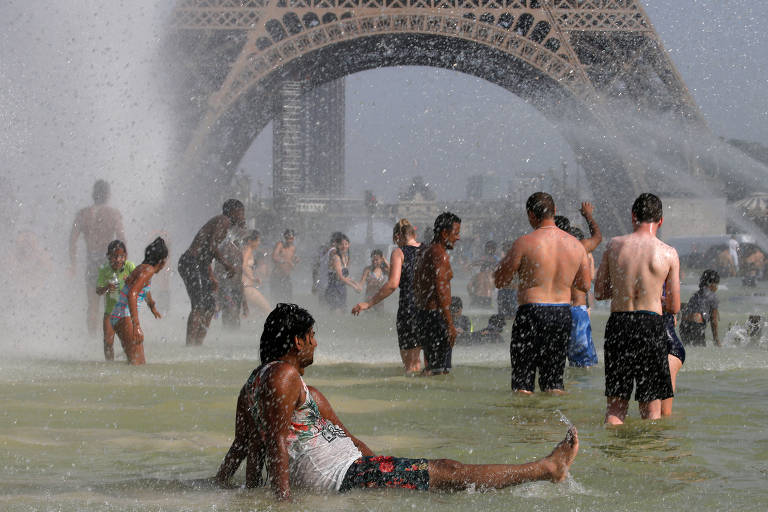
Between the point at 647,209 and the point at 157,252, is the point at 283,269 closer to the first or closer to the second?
the point at 157,252

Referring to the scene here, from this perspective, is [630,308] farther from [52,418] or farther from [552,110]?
[552,110]

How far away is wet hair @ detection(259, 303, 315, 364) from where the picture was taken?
174 inches

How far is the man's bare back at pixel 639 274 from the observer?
256 inches

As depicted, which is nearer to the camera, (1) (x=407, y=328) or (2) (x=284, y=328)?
(2) (x=284, y=328)

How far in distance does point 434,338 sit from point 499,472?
4.31 meters

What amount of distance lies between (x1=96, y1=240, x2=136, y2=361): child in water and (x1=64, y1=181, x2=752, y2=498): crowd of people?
0.01m

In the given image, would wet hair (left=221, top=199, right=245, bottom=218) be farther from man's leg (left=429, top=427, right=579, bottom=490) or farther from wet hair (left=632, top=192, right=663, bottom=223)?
man's leg (left=429, top=427, right=579, bottom=490)

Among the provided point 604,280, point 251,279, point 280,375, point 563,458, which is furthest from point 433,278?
point 251,279

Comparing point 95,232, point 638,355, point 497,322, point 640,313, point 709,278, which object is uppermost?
point 95,232

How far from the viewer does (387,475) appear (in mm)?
4496

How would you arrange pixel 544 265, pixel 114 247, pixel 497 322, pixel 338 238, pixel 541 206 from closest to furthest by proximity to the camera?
1. pixel 544 265
2. pixel 541 206
3. pixel 114 247
4. pixel 497 322
5. pixel 338 238

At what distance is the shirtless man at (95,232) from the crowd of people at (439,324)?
0.06ft

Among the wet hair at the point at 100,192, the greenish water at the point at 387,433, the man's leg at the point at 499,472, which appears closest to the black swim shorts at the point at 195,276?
the greenish water at the point at 387,433

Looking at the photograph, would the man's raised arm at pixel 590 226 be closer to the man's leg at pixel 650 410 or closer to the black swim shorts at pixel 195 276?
the man's leg at pixel 650 410
